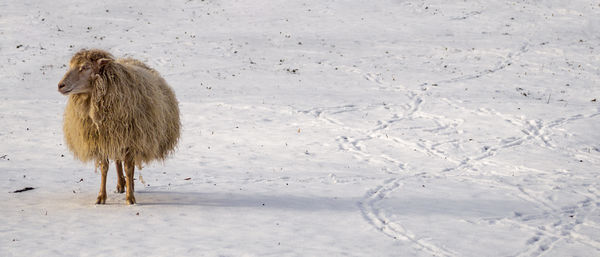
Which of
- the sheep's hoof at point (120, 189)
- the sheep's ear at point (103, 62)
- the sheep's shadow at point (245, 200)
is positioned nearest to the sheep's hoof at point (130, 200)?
the sheep's shadow at point (245, 200)

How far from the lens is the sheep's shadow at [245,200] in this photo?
34.1 feet

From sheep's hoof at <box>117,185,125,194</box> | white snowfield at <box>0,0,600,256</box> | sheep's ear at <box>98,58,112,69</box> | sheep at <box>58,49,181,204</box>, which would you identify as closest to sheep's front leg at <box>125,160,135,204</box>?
sheep at <box>58,49,181,204</box>

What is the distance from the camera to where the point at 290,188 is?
1166 cm

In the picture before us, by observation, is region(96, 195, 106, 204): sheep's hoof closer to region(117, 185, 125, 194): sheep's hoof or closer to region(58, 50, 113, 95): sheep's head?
region(117, 185, 125, 194): sheep's hoof

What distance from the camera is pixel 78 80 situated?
942 centimetres

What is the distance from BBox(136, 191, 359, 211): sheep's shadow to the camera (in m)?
10.4

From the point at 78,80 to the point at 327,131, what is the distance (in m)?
8.28

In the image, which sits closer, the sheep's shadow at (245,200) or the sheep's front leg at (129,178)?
the sheep's front leg at (129,178)

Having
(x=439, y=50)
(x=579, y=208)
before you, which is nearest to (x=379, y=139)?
(x=579, y=208)

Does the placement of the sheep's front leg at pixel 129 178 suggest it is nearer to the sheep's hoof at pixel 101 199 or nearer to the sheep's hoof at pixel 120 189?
the sheep's hoof at pixel 101 199

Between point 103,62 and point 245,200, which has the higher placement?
point 103,62

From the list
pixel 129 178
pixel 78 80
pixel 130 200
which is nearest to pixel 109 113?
pixel 78 80

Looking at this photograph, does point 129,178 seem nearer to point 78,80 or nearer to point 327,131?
point 78,80

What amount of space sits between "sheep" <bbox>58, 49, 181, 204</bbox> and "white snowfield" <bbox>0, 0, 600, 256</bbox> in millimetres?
890
